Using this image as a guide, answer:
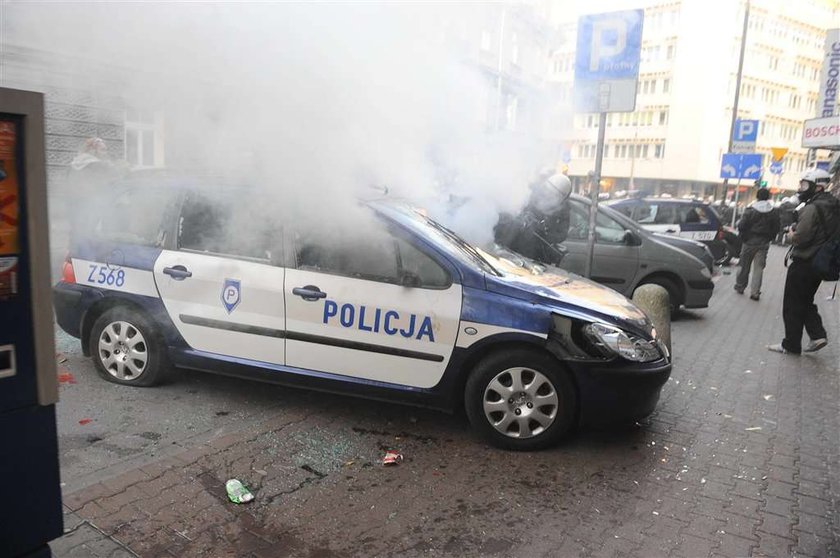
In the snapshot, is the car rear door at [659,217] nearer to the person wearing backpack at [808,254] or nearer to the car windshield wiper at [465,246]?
the person wearing backpack at [808,254]

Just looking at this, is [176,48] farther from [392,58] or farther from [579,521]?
[579,521]

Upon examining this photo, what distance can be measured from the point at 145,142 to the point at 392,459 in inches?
121

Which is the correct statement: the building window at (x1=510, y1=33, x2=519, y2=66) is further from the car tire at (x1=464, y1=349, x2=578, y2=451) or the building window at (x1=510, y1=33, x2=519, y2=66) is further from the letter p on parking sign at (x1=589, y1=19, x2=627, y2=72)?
the car tire at (x1=464, y1=349, x2=578, y2=451)

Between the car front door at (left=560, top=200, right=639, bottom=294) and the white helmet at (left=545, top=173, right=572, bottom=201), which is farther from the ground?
the white helmet at (left=545, top=173, right=572, bottom=201)

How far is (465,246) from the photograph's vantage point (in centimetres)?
439

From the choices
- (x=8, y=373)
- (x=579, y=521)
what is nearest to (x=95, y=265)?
(x=8, y=373)

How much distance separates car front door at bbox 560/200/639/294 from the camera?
8.21 m

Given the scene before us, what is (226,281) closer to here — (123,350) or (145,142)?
(123,350)

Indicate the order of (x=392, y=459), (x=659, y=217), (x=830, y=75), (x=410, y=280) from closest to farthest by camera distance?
(x=392, y=459), (x=410, y=280), (x=659, y=217), (x=830, y=75)

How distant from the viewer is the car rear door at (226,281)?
422 cm

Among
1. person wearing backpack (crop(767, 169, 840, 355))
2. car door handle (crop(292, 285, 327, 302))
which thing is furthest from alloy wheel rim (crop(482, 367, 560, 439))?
person wearing backpack (crop(767, 169, 840, 355))

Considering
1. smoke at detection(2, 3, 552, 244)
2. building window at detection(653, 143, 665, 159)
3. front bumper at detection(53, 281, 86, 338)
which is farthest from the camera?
building window at detection(653, 143, 665, 159)

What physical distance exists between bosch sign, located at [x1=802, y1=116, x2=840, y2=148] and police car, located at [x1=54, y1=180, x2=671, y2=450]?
8668 mm

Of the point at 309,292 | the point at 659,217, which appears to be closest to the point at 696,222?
the point at 659,217
